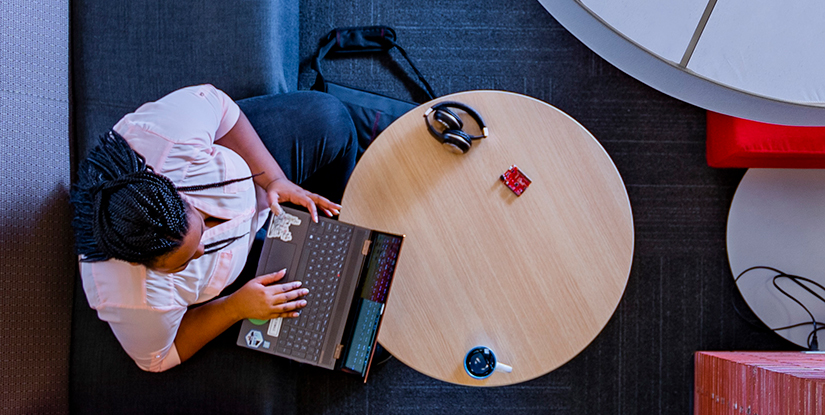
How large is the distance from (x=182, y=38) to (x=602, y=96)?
52.8 inches

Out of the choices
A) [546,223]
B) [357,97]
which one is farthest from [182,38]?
[546,223]

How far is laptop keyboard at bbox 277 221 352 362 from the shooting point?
1101mm

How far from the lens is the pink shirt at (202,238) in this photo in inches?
39.4

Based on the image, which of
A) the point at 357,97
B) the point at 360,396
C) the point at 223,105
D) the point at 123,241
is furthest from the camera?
the point at 360,396

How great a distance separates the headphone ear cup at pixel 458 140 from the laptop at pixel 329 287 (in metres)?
0.26

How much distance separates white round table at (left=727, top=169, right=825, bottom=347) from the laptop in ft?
3.73

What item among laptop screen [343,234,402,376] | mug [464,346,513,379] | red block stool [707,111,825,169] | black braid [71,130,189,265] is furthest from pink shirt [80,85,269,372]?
red block stool [707,111,825,169]

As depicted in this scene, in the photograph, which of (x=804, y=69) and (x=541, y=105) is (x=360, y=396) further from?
(x=804, y=69)

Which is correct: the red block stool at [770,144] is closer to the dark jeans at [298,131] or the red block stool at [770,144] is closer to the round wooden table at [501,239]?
the round wooden table at [501,239]

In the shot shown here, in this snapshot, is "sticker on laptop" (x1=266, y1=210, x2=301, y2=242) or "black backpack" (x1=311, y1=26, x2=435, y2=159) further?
"black backpack" (x1=311, y1=26, x2=435, y2=159)

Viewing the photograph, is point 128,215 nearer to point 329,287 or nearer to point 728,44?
point 329,287

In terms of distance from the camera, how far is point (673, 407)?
1.58m

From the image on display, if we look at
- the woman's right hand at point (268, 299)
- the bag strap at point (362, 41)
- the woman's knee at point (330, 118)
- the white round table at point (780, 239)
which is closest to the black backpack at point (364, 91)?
the bag strap at point (362, 41)

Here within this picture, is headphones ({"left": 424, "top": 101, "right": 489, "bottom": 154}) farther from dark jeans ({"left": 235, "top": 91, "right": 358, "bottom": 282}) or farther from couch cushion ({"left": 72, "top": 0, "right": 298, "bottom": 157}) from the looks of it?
couch cushion ({"left": 72, "top": 0, "right": 298, "bottom": 157})
